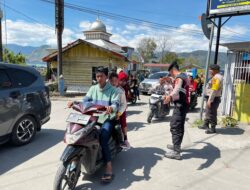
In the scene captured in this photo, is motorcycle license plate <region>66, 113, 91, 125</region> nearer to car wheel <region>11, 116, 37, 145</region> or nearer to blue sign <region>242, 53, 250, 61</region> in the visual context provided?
car wheel <region>11, 116, 37, 145</region>

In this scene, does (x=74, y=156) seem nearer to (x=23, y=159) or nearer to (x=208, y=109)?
(x=23, y=159)

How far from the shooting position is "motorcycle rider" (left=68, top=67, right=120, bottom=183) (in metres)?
3.89

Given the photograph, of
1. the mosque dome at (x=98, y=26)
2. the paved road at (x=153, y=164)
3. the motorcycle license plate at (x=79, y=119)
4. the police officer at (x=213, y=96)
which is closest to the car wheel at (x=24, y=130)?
the paved road at (x=153, y=164)

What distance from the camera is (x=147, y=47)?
7544 cm

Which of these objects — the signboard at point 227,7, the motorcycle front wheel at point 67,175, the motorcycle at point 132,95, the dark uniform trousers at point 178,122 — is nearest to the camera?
the motorcycle front wheel at point 67,175

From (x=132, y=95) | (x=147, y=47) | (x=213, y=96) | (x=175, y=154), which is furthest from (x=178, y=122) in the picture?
(x=147, y=47)

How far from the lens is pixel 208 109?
6.71 metres

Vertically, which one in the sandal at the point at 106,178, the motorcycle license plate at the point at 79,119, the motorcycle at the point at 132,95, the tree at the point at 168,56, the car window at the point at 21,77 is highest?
the tree at the point at 168,56

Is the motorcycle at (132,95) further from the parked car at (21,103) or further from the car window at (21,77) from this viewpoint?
the car window at (21,77)

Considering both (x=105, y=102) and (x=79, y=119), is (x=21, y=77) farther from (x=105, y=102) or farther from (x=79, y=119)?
(x=79, y=119)

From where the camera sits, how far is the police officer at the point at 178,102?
4633mm

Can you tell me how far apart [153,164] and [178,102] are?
126 cm

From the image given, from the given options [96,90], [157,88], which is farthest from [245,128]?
[96,90]

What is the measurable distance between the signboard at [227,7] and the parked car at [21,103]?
17.7 feet
